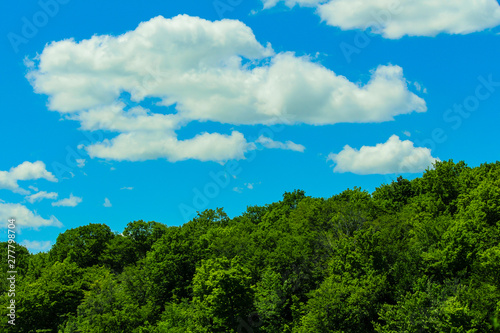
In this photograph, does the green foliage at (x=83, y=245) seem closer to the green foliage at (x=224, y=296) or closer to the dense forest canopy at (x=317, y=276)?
the dense forest canopy at (x=317, y=276)

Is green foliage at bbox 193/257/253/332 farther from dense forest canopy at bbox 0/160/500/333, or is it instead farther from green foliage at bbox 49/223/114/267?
green foliage at bbox 49/223/114/267

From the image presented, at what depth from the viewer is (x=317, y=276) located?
61.3 meters

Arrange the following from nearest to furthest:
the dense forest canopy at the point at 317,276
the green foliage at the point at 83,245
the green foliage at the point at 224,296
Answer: the dense forest canopy at the point at 317,276 → the green foliage at the point at 224,296 → the green foliage at the point at 83,245

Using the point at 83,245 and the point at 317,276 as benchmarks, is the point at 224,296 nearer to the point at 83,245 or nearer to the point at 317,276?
the point at 317,276

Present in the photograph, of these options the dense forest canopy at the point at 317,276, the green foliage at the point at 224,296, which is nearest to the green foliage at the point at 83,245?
the dense forest canopy at the point at 317,276

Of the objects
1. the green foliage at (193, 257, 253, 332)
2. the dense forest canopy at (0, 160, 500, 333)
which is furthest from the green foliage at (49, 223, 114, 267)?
the green foliage at (193, 257, 253, 332)

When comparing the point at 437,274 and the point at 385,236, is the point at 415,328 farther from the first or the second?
the point at 385,236

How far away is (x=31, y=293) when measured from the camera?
7794 centimetres

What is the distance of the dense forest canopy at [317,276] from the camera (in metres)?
45.1

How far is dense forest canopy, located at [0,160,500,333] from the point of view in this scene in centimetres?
4512

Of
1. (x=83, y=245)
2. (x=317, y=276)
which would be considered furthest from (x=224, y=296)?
(x=83, y=245)

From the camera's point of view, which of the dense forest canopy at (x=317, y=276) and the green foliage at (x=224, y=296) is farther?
the green foliage at (x=224, y=296)

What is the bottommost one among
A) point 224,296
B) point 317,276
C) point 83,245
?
point 224,296

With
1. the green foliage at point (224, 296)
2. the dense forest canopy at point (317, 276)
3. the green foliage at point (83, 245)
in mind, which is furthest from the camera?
the green foliage at point (83, 245)
